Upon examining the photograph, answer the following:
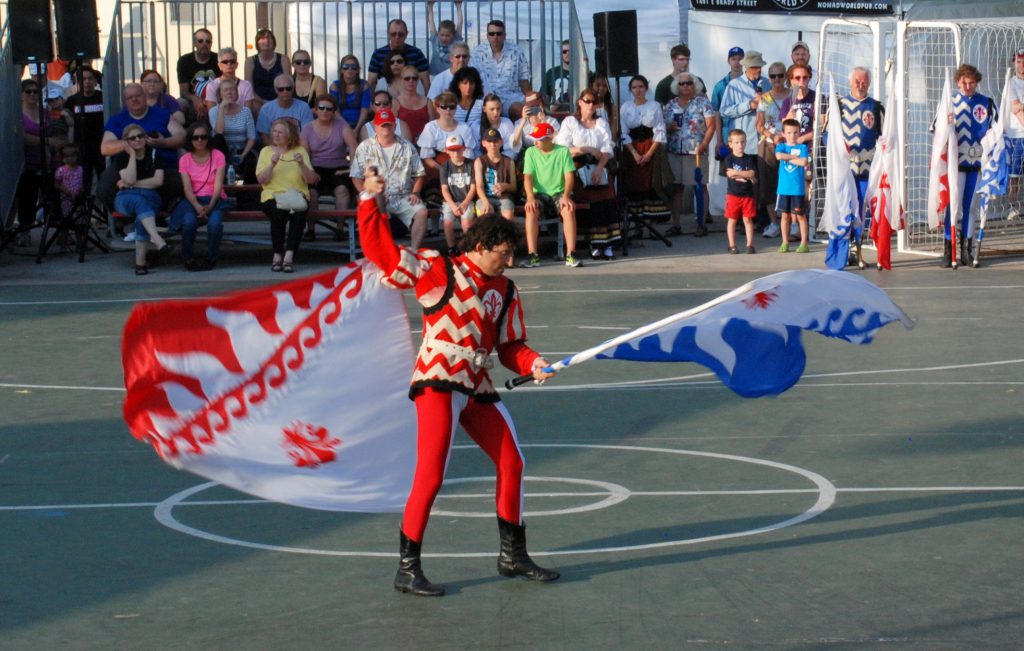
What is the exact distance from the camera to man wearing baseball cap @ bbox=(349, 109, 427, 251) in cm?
1783

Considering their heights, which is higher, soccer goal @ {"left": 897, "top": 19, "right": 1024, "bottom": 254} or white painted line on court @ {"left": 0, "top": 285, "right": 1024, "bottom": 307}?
soccer goal @ {"left": 897, "top": 19, "right": 1024, "bottom": 254}

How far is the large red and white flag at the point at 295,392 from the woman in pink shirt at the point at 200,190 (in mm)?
10936

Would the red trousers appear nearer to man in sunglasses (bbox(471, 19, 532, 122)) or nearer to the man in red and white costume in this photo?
the man in red and white costume

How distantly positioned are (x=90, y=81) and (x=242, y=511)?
1329 cm

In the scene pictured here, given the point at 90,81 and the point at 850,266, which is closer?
the point at 850,266

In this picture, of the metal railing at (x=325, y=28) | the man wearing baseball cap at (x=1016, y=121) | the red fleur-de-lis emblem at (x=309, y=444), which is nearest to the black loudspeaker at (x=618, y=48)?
the metal railing at (x=325, y=28)

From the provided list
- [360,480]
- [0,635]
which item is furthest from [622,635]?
[0,635]

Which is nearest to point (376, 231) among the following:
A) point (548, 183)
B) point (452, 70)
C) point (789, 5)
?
point (548, 183)

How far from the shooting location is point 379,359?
7.24m

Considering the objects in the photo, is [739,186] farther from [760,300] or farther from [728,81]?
[760,300]

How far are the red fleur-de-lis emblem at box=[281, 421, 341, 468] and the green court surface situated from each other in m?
0.51

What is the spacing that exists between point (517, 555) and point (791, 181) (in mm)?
12791

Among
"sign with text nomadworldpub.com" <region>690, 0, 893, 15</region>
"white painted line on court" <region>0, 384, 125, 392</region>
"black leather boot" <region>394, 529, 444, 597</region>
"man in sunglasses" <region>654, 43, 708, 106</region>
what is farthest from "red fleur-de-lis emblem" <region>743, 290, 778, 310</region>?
"sign with text nomadworldpub.com" <region>690, 0, 893, 15</region>

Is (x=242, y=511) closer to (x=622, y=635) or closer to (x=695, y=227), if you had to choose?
(x=622, y=635)
